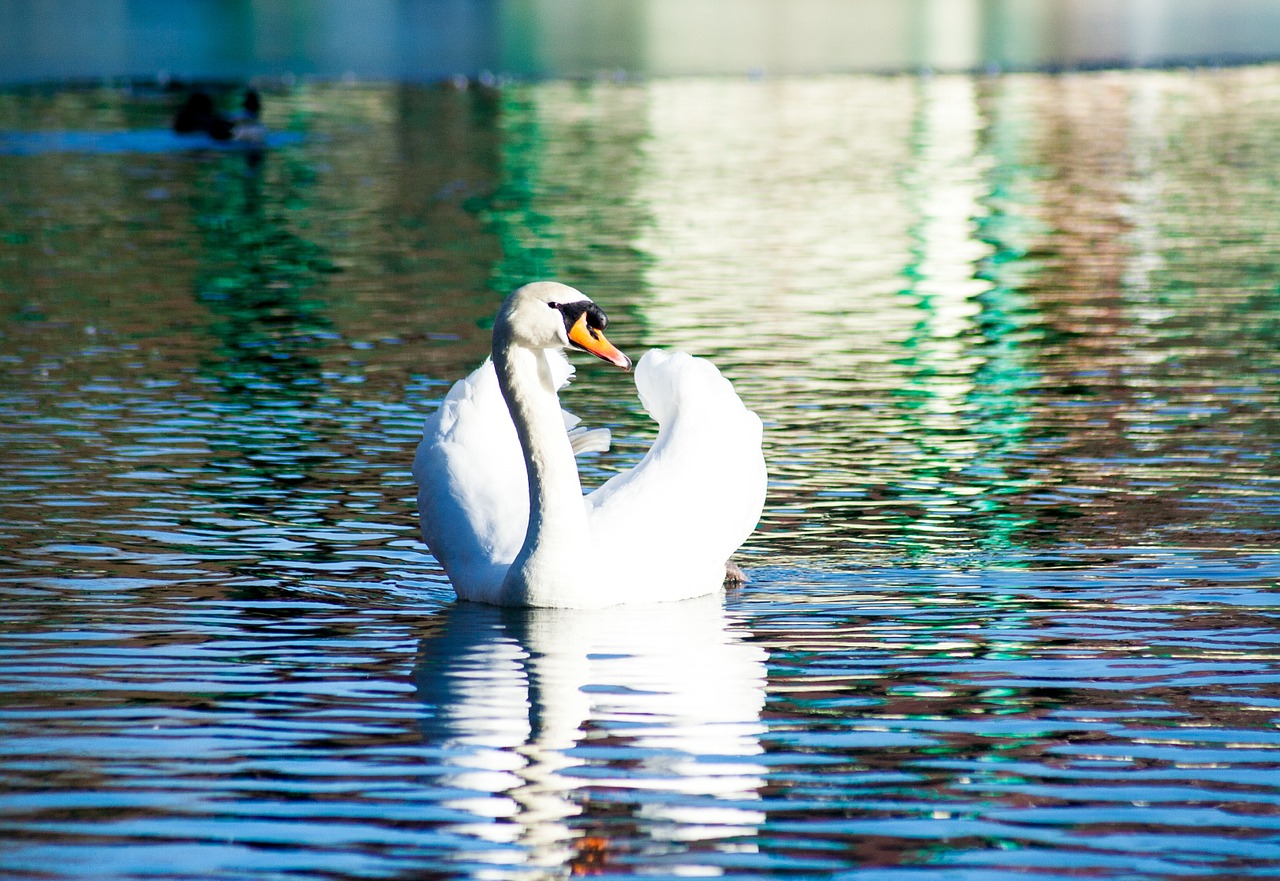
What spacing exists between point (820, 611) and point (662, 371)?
1.46 meters

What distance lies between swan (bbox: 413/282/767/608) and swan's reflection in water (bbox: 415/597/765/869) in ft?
0.53

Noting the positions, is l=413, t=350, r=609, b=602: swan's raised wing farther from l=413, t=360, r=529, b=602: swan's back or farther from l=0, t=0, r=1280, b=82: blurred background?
l=0, t=0, r=1280, b=82: blurred background

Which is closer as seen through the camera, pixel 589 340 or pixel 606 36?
pixel 589 340

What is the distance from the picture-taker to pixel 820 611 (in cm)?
946

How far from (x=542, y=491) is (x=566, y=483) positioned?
0.11m

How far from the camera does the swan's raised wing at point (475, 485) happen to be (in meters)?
9.75

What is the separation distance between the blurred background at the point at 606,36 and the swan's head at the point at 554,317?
1775 inches

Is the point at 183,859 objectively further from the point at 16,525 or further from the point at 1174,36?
the point at 1174,36

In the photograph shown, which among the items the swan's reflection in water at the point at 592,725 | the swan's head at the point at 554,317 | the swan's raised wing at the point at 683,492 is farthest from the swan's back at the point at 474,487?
the swan's head at the point at 554,317

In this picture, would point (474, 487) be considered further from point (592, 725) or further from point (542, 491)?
point (592, 725)

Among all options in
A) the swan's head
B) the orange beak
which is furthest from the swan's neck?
the orange beak

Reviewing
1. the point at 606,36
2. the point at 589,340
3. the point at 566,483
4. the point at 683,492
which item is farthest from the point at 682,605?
the point at 606,36

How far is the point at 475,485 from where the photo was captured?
32.7 feet

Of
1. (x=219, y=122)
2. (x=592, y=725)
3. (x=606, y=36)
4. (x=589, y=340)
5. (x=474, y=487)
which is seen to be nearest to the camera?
(x=592, y=725)
